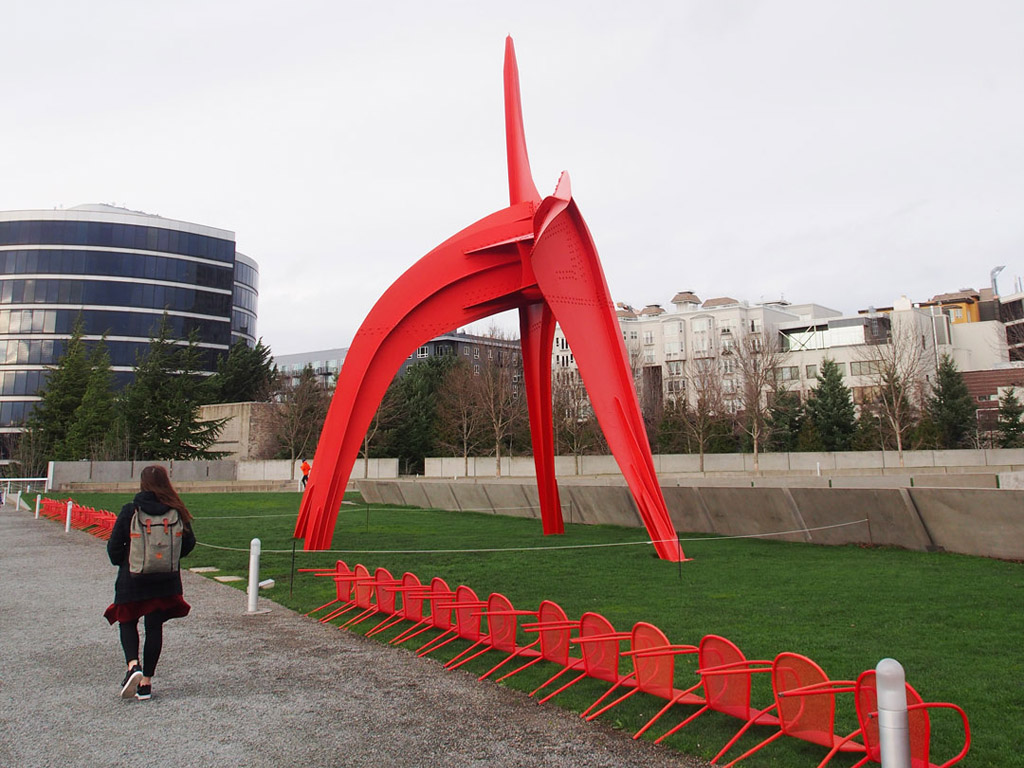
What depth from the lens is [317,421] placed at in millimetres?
53875

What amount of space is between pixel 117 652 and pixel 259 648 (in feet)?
4.27

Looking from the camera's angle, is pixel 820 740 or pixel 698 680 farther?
pixel 698 680

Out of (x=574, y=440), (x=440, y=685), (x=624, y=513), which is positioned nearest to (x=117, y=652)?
(x=440, y=685)

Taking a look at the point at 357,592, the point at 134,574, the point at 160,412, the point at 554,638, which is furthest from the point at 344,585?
the point at 160,412

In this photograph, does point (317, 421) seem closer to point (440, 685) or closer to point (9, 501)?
point (9, 501)

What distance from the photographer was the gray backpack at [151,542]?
231 inches

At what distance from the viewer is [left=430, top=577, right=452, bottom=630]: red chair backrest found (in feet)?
24.8

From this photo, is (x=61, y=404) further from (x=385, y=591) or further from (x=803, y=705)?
(x=803, y=705)

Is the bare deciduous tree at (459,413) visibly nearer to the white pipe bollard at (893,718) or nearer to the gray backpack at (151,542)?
the gray backpack at (151,542)

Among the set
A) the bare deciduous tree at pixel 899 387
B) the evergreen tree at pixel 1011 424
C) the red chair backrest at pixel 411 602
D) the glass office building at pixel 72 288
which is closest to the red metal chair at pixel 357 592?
the red chair backrest at pixel 411 602

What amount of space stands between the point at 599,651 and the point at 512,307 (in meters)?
9.92

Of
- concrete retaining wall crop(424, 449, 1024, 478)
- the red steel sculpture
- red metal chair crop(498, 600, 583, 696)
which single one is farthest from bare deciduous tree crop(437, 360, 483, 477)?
red metal chair crop(498, 600, 583, 696)

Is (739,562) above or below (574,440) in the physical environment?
below

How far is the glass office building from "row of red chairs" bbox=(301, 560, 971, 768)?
6977 cm
